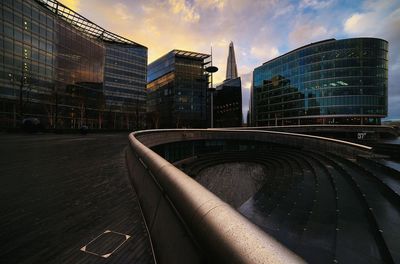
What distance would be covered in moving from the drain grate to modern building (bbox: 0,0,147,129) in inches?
1233

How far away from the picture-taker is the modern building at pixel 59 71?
36.8 m

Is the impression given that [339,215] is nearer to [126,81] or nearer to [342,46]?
[126,81]

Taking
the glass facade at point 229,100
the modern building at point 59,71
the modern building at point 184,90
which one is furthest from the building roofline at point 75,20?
the glass facade at point 229,100

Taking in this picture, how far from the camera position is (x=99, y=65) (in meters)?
59.6

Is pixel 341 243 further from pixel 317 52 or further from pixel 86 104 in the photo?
pixel 317 52

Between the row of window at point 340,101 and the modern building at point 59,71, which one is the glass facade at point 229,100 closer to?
the row of window at point 340,101

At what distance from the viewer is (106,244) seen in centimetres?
293

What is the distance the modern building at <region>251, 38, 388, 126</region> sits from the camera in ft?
235

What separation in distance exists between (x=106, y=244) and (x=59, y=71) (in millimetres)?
57134

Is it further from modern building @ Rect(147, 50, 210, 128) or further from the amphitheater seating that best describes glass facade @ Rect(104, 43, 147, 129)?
the amphitheater seating

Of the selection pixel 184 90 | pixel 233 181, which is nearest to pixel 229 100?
pixel 184 90

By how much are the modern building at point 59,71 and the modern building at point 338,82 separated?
2445 inches

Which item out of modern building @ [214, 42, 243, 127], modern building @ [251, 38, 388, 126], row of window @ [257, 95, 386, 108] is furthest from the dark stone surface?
modern building @ [214, 42, 243, 127]

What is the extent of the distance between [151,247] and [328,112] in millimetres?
87444
